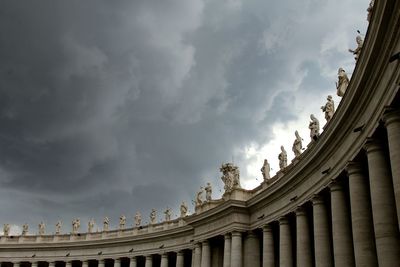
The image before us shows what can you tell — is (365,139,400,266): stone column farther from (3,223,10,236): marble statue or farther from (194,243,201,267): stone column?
(3,223,10,236): marble statue

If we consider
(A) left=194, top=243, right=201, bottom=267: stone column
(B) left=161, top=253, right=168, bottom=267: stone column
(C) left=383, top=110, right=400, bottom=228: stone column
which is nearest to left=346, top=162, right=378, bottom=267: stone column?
(C) left=383, top=110, right=400, bottom=228: stone column

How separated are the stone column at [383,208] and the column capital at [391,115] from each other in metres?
3.61

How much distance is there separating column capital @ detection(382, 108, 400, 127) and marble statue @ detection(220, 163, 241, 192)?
39370 mm

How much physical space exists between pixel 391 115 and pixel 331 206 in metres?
14.7

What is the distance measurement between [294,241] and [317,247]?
14317 mm

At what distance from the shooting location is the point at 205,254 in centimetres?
6862

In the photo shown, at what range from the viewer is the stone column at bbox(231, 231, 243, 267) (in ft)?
203

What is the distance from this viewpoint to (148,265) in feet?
278

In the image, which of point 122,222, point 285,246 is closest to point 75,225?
point 122,222

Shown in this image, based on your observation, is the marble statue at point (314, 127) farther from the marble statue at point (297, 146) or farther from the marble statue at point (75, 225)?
the marble statue at point (75, 225)

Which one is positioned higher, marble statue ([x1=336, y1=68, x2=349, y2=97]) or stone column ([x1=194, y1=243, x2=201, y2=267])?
marble statue ([x1=336, y1=68, x2=349, y2=97])

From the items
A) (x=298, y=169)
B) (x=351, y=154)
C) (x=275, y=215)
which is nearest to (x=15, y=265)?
(x=275, y=215)

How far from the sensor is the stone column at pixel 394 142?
27581 millimetres

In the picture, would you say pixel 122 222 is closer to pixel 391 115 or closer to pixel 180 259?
pixel 180 259
